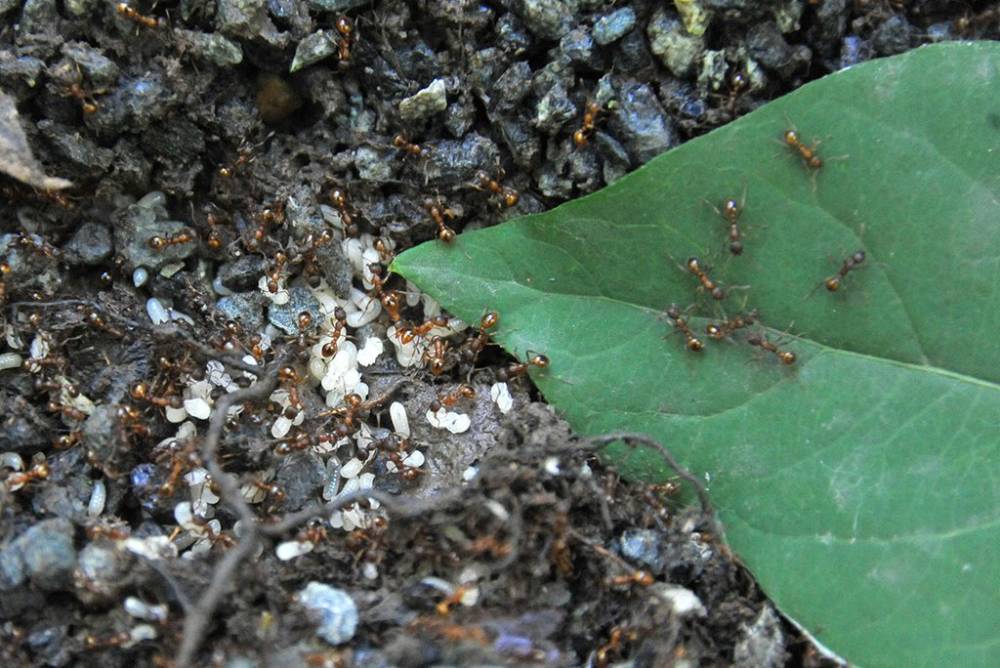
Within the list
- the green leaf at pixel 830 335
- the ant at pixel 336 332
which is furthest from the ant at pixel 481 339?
the ant at pixel 336 332

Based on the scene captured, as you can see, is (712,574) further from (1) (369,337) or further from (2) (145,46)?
(2) (145,46)

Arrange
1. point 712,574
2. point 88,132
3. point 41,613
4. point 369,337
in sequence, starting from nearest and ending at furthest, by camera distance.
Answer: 1. point 41,613
2. point 712,574
3. point 88,132
4. point 369,337

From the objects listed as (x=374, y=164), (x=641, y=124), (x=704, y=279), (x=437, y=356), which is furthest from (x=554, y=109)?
(x=437, y=356)

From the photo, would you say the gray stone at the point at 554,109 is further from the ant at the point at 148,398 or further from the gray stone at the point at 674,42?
the ant at the point at 148,398

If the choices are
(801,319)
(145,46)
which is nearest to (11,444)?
(145,46)

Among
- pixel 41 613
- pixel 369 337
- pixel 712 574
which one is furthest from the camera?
pixel 369 337

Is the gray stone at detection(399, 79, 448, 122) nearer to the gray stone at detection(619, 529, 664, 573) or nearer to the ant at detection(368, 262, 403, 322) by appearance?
the ant at detection(368, 262, 403, 322)
